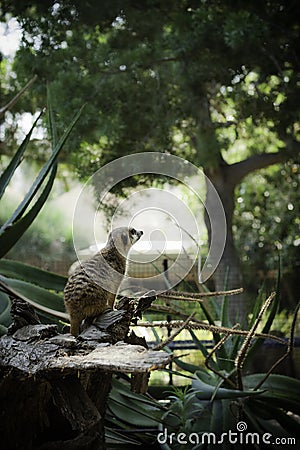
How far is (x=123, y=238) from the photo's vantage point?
0.95 metres

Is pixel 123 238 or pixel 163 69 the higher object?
pixel 163 69

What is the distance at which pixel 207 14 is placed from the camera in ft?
5.28

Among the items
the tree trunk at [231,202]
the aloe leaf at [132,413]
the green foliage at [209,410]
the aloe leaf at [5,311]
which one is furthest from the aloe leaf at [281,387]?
the aloe leaf at [5,311]

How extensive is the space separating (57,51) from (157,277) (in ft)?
2.65

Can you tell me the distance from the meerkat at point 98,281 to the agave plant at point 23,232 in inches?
1.3

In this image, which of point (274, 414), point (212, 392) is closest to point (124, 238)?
point (212, 392)

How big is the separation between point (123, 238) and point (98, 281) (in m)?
0.09

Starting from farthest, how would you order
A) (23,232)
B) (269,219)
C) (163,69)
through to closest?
1. (269,219)
2. (163,69)
3. (23,232)

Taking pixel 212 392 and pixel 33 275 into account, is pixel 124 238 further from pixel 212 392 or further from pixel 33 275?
pixel 212 392

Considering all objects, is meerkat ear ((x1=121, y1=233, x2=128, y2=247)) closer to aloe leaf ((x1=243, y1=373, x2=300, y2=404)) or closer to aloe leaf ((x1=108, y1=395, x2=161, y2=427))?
aloe leaf ((x1=108, y1=395, x2=161, y2=427))

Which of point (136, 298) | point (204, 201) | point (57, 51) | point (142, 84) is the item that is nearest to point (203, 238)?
point (204, 201)

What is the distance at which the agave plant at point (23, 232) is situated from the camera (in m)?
1.00

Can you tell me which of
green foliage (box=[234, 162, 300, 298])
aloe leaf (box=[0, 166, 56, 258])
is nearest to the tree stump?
A: aloe leaf (box=[0, 166, 56, 258])

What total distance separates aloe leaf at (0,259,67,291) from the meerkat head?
0.27 m
